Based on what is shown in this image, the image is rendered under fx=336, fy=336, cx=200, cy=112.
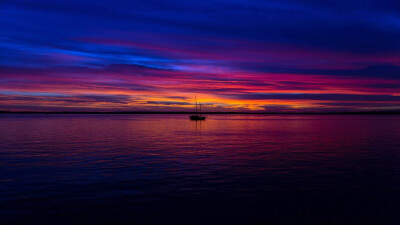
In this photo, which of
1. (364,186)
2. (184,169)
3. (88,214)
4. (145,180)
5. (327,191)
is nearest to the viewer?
(88,214)

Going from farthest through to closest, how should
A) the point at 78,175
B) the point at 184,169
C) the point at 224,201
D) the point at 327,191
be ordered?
the point at 184,169, the point at 78,175, the point at 327,191, the point at 224,201

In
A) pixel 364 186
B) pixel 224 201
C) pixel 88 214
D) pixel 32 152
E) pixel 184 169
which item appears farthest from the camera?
pixel 32 152

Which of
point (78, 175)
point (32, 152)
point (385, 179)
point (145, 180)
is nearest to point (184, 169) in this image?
point (145, 180)

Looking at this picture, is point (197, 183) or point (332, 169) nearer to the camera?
point (197, 183)

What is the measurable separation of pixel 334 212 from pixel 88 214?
10651 millimetres

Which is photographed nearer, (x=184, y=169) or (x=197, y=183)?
(x=197, y=183)

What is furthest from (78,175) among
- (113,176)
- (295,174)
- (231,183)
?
(295,174)

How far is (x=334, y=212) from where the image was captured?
14.8 m

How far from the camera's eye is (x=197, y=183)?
794 inches

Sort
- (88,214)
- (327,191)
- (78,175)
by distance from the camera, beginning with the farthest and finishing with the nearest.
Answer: (78,175) → (327,191) → (88,214)

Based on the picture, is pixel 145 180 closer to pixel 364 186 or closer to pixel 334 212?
pixel 334 212

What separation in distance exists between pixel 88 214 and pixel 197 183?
295 inches

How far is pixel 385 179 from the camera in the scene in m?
21.5

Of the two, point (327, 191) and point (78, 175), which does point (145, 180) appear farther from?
point (327, 191)
